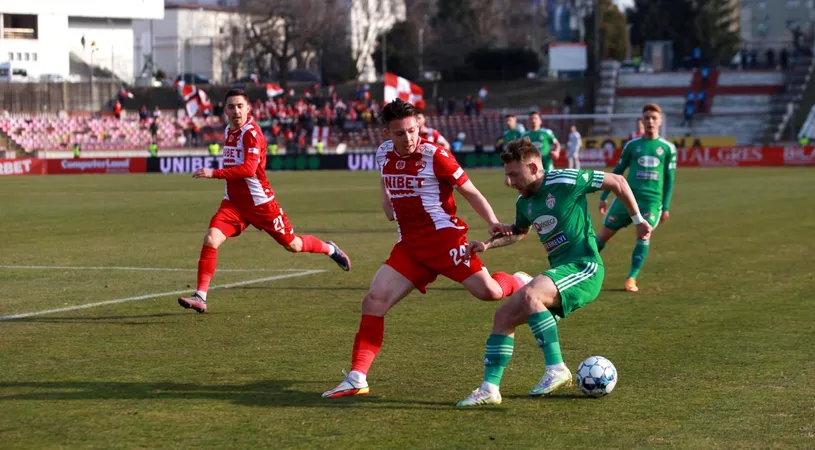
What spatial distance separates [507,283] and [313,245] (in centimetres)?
503

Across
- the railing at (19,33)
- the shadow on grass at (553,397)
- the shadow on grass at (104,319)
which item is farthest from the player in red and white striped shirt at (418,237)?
the railing at (19,33)

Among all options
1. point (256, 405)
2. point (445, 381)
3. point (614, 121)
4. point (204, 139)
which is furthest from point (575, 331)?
point (614, 121)

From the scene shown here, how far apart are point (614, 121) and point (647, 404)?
61475 millimetres

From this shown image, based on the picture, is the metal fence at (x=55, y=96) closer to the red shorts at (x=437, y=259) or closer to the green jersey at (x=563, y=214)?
the red shorts at (x=437, y=259)

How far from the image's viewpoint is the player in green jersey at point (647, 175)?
1407cm

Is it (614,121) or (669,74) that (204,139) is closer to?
(614,121)

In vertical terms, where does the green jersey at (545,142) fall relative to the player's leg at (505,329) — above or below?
above

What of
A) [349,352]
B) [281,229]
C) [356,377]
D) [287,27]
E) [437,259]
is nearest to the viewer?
[356,377]


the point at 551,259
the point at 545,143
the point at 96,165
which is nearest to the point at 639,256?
the point at 551,259

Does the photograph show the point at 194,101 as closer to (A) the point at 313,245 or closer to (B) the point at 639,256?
(A) the point at 313,245

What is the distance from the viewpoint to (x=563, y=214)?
26.3 feet

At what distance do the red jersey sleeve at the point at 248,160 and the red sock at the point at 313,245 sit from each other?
1.30 meters

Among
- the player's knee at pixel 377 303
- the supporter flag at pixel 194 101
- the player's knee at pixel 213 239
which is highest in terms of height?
the supporter flag at pixel 194 101

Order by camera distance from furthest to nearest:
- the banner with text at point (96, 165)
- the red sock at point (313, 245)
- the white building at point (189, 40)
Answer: the white building at point (189, 40)
the banner with text at point (96, 165)
the red sock at point (313, 245)
